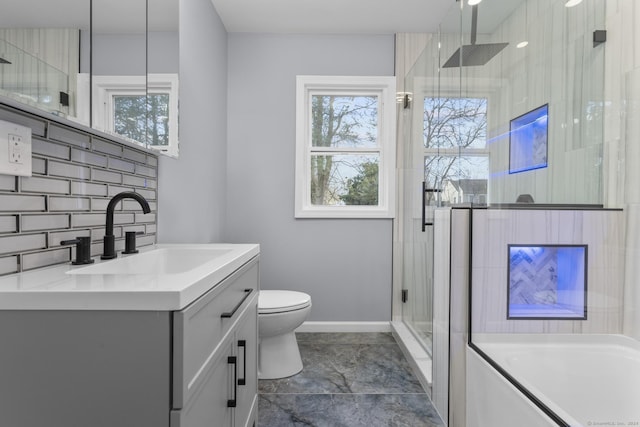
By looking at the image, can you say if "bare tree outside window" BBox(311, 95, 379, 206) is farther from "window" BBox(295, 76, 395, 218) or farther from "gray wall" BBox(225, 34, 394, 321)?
A: "gray wall" BBox(225, 34, 394, 321)

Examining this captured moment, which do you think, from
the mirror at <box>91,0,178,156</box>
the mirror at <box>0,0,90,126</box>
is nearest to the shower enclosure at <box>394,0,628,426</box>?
the mirror at <box>91,0,178,156</box>

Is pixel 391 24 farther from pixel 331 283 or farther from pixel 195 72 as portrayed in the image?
pixel 331 283

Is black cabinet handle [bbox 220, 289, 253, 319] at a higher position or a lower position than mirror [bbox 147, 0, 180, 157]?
lower

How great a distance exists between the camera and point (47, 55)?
3.16 feet

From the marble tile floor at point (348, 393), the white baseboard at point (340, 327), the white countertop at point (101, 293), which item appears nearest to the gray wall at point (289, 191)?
the white baseboard at point (340, 327)

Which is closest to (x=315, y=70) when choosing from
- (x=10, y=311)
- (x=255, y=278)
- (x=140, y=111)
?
(x=140, y=111)

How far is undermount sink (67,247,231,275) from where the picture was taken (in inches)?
45.6

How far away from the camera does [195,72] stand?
204 centimetres

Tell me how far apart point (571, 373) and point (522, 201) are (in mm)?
725

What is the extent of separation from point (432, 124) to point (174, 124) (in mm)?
1531

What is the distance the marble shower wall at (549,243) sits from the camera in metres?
1.37

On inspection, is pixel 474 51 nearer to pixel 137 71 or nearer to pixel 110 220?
pixel 137 71

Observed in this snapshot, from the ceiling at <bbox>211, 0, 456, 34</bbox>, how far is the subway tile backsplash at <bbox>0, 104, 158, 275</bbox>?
5.20ft

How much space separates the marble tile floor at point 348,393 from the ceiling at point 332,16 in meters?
2.44
